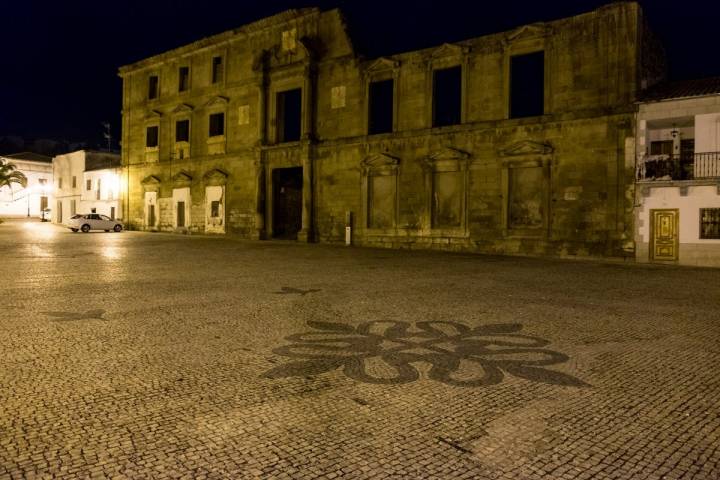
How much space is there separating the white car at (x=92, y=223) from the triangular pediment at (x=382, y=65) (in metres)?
21.9

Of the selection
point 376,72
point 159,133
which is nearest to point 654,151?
point 376,72

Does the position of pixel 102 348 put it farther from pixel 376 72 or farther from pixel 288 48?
pixel 288 48

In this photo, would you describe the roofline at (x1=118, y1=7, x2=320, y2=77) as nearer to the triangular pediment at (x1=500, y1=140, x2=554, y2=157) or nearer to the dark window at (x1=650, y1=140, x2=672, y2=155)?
the triangular pediment at (x1=500, y1=140, x2=554, y2=157)

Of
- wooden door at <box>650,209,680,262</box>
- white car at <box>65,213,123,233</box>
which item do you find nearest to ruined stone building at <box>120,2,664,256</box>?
wooden door at <box>650,209,680,262</box>

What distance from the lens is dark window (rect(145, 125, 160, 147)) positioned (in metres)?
37.3

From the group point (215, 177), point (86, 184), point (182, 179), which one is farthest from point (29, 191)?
point (215, 177)

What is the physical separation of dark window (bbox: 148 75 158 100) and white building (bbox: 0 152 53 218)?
29.8 metres

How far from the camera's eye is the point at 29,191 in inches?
2429

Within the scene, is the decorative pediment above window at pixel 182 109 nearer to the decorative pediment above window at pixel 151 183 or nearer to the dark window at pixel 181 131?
the dark window at pixel 181 131

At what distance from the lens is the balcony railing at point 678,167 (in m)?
18.5

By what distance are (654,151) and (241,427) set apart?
70.1 feet

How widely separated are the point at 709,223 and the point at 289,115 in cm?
2147

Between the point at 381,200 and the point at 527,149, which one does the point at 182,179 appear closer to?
the point at 381,200

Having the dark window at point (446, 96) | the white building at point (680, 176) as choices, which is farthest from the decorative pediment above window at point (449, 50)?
the white building at point (680, 176)
